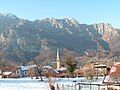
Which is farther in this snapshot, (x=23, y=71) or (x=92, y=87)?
(x=23, y=71)

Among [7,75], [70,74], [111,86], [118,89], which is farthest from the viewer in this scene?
[7,75]

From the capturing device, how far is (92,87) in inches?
1275

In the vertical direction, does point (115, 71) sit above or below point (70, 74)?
above

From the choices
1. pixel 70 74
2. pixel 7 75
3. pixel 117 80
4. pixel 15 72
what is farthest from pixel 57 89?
pixel 15 72

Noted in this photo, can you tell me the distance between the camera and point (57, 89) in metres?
32.0

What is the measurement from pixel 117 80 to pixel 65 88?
15.8ft

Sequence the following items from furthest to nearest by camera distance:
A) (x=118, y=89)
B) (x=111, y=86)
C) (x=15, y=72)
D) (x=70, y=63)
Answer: (x=15, y=72), (x=70, y=63), (x=111, y=86), (x=118, y=89)

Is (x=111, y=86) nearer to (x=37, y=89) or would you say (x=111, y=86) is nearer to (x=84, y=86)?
(x=84, y=86)

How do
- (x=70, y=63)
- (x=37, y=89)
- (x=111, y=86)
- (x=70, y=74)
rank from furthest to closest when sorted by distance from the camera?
(x=70, y=74) < (x=70, y=63) < (x=37, y=89) < (x=111, y=86)

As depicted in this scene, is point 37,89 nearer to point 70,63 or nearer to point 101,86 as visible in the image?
point 101,86

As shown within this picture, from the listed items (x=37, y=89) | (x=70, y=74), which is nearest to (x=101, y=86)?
(x=37, y=89)

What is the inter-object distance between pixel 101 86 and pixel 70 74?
41.2 m

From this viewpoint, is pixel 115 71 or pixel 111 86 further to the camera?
pixel 115 71

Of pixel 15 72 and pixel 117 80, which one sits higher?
pixel 117 80
